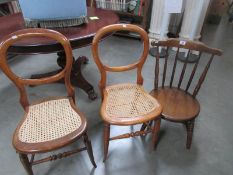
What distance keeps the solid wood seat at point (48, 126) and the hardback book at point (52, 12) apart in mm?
569

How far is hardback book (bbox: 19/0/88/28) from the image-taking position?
1.22 metres

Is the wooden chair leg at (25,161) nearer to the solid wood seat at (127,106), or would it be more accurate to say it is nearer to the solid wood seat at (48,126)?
the solid wood seat at (48,126)

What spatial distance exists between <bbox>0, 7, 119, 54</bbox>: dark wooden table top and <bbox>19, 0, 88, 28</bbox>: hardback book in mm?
61

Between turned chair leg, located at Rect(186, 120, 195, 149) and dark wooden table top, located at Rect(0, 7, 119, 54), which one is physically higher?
dark wooden table top, located at Rect(0, 7, 119, 54)

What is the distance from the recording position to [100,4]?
2881 millimetres

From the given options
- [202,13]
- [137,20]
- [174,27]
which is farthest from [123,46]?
[202,13]

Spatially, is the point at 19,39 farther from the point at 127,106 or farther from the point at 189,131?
the point at 189,131

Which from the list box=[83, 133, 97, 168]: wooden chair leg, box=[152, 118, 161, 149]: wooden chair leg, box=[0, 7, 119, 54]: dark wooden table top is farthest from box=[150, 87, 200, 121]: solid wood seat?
box=[0, 7, 119, 54]: dark wooden table top

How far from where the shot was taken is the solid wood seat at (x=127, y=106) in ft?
3.67

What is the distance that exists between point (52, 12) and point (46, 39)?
196 mm

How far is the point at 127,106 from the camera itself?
122 centimetres

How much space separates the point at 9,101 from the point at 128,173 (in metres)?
1.39

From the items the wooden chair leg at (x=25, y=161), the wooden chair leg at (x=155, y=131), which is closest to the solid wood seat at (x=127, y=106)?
the wooden chair leg at (x=155, y=131)

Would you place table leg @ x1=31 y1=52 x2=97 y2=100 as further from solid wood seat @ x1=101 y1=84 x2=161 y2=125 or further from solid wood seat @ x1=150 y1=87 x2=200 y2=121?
solid wood seat @ x1=150 y1=87 x2=200 y2=121
